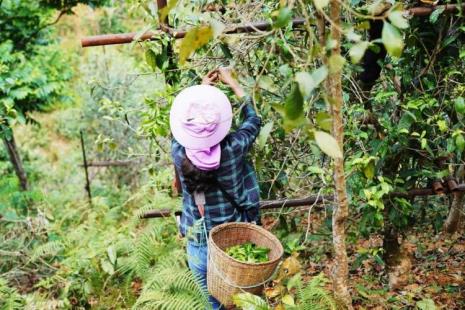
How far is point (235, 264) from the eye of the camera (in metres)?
2.57

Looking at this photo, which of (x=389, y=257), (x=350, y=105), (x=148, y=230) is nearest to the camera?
(x=350, y=105)

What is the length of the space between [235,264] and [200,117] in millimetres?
721

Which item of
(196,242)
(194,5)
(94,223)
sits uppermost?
(194,5)

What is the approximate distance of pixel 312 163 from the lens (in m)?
3.31

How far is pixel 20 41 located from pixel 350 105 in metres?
4.29

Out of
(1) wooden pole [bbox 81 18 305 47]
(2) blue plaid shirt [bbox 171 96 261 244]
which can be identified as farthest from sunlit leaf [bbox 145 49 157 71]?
(2) blue plaid shirt [bbox 171 96 261 244]

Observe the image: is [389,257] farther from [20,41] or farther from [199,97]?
[20,41]

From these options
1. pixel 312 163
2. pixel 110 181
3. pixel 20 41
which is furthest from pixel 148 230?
pixel 110 181

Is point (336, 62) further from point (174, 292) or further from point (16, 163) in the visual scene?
point (16, 163)

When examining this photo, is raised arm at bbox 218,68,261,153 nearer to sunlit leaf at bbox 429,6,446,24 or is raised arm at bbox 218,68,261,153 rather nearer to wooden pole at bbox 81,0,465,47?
wooden pole at bbox 81,0,465,47

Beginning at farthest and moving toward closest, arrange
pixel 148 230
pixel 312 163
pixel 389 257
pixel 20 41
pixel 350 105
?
pixel 20 41
pixel 148 230
pixel 389 257
pixel 312 163
pixel 350 105

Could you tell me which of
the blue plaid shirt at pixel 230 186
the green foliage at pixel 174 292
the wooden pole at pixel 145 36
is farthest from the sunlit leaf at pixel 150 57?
the green foliage at pixel 174 292

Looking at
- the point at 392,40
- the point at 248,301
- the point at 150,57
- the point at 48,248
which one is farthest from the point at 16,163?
the point at 392,40

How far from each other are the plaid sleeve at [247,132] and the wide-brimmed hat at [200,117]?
0.13 metres
